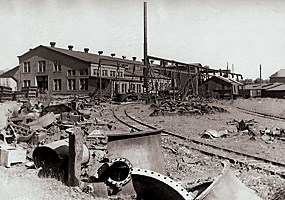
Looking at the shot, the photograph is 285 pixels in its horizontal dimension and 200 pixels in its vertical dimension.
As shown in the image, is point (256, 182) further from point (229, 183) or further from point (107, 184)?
point (107, 184)

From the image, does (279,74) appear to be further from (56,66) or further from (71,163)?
(71,163)

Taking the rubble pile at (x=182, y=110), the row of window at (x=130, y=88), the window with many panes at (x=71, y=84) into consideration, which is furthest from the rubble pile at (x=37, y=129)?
the window with many panes at (x=71, y=84)

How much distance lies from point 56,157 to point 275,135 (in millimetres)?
8597

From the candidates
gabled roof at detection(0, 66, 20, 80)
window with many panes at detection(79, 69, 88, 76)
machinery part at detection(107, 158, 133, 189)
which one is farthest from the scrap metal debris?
gabled roof at detection(0, 66, 20, 80)

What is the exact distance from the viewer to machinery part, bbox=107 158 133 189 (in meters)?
6.14

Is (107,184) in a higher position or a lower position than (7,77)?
lower

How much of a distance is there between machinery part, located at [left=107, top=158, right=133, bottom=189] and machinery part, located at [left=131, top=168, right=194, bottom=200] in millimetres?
290

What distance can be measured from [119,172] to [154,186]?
1.18 m

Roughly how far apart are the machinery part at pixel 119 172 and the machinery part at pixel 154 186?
290mm

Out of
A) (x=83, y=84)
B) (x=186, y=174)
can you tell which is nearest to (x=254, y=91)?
(x=83, y=84)

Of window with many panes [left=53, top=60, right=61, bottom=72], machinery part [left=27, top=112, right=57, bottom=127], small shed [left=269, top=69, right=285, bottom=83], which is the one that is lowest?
machinery part [left=27, top=112, right=57, bottom=127]

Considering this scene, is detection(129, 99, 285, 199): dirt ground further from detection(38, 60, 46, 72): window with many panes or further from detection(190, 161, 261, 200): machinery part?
detection(38, 60, 46, 72): window with many panes

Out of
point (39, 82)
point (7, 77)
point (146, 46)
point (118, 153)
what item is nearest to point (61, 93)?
point (39, 82)

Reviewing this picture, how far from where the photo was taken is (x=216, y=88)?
4634 cm
